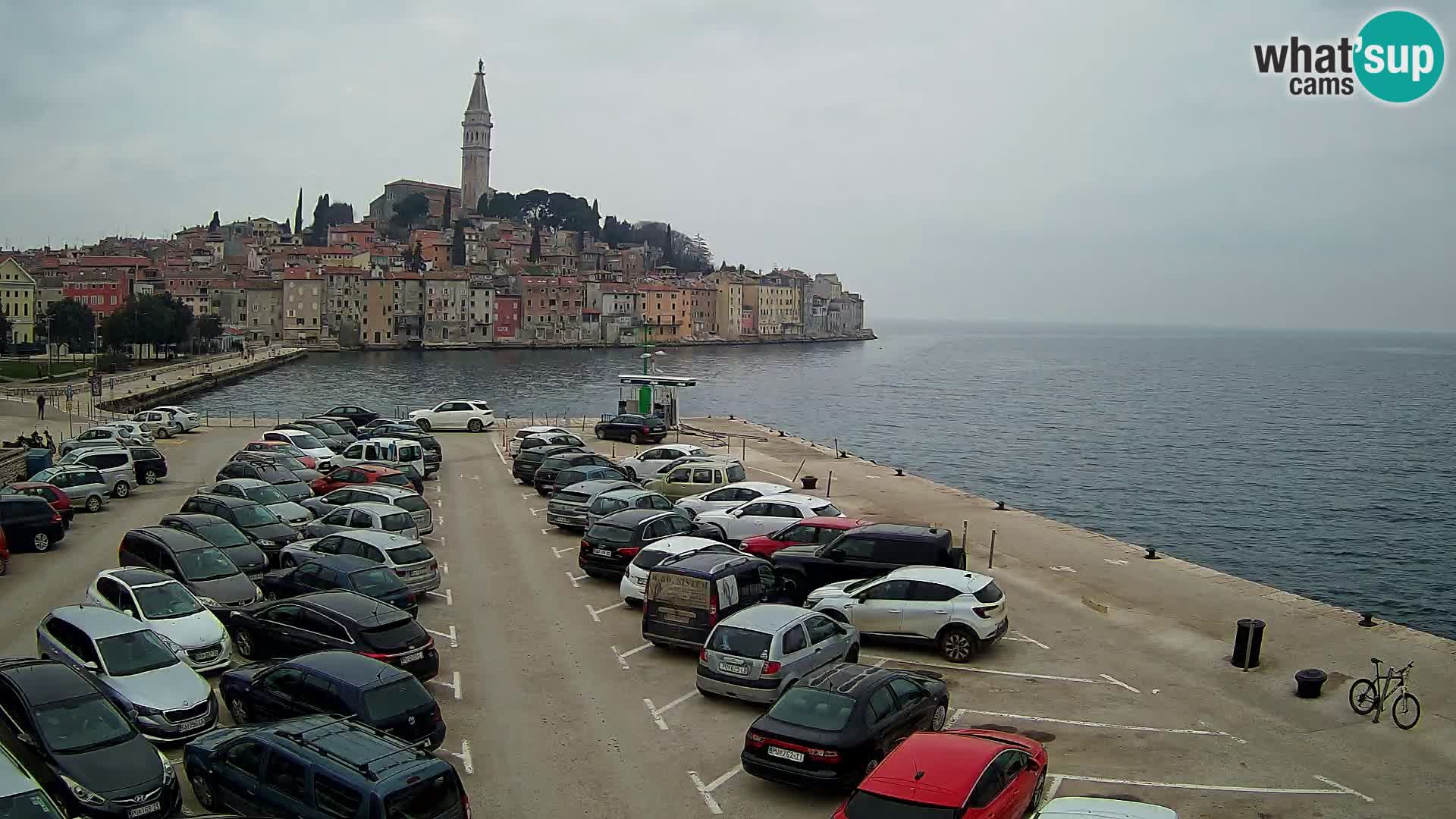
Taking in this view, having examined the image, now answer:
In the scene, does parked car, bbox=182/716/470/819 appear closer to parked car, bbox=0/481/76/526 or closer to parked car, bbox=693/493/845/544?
parked car, bbox=693/493/845/544

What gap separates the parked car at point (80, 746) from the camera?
346 inches

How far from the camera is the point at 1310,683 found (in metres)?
13.4

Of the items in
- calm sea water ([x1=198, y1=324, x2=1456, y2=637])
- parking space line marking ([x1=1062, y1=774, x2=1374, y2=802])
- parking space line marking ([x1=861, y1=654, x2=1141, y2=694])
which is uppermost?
parking space line marking ([x1=1062, y1=774, x2=1374, y2=802])

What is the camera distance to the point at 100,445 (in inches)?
1179

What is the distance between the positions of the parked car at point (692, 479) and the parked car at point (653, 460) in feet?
5.14

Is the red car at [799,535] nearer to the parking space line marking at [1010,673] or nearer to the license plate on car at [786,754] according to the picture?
the parking space line marking at [1010,673]

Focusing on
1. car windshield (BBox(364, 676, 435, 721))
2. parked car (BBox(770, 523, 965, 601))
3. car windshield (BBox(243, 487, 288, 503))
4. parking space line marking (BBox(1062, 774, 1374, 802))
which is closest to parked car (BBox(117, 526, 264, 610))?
car windshield (BBox(364, 676, 435, 721))

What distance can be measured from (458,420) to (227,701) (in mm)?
32244

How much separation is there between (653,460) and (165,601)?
17.1 m

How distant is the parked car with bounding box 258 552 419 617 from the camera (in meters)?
15.0

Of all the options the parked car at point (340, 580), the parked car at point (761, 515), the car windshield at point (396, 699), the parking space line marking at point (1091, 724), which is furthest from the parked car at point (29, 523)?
the parking space line marking at point (1091, 724)

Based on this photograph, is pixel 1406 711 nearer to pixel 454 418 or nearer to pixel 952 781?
pixel 952 781

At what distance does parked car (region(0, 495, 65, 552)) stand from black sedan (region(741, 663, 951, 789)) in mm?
15697

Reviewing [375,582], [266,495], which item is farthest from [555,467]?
[375,582]
